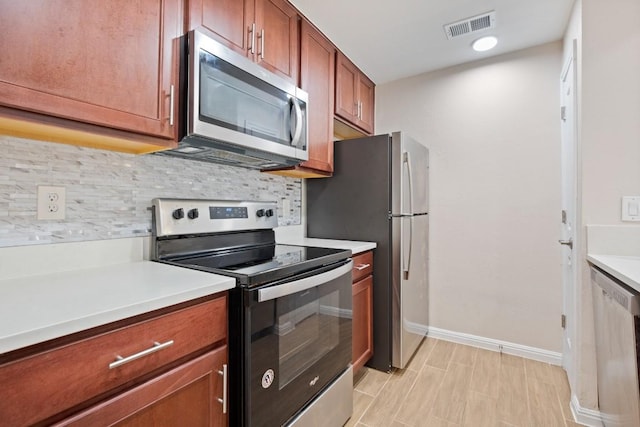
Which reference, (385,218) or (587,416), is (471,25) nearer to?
(385,218)

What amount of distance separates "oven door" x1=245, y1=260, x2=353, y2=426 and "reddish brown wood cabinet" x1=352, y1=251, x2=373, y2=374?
25 centimetres

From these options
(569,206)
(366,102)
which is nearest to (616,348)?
(569,206)

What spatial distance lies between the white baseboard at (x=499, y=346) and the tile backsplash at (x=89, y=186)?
2171 mm

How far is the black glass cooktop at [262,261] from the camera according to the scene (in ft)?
3.72

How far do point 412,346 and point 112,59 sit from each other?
2387 mm

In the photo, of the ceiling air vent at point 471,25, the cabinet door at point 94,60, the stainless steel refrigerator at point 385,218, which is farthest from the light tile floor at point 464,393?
the ceiling air vent at point 471,25

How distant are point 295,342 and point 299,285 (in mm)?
245

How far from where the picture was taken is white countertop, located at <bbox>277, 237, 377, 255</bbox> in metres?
1.94

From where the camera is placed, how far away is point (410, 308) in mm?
2270

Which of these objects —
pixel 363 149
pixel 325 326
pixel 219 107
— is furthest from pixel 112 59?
pixel 363 149

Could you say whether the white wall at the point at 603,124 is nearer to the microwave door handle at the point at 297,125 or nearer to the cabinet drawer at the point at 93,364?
the microwave door handle at the point at 297,125

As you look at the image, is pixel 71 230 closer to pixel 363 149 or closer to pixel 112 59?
pixel 112 59

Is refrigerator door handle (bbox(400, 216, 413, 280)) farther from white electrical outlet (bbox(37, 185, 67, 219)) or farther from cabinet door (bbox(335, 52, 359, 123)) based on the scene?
white electrical outlet (bbox(37, 185, 67, 219))

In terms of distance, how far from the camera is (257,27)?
157 cm
